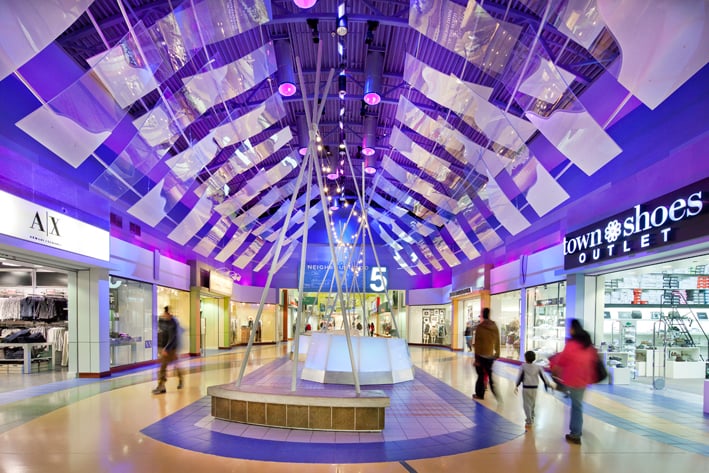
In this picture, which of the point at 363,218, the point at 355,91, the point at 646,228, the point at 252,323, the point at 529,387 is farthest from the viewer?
the point at 252,323

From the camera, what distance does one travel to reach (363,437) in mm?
5273

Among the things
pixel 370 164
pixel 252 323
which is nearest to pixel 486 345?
pixel 370 164

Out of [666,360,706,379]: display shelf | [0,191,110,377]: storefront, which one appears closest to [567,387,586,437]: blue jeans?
[666,360,706,379]: display shelf

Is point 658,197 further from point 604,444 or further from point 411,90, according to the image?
point 411,90

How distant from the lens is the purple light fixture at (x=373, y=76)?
10820 mm

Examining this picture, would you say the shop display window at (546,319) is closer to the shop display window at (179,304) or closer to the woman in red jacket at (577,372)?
the woman in red jacket at (577,372)

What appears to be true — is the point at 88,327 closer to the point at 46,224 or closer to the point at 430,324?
the point at 46,224

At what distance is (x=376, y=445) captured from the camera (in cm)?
497

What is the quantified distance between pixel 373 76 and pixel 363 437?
29.1 feet

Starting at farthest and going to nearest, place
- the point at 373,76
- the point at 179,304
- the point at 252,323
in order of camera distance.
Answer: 1. the point at 252,323
2. the point at 179,304
3. the point at 373,76

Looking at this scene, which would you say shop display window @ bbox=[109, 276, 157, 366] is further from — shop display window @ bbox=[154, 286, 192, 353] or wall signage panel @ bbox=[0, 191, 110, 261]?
wall signage panel @ bbox=[0, 191, 110, 261]

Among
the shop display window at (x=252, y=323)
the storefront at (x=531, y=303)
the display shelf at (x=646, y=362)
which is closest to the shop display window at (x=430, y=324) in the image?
the storefront at (x=531, y=303)

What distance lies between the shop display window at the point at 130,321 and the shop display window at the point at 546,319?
1239 cm

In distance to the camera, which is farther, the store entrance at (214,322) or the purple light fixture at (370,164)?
the store entrance at (214,322)
